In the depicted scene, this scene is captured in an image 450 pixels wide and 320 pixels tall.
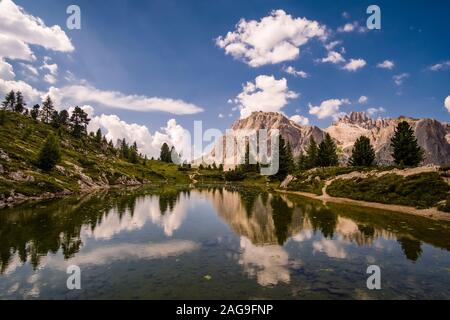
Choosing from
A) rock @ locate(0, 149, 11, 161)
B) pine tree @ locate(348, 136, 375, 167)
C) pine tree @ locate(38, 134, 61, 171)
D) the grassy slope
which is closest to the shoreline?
pine tree @ locate(348, 136, 375, 167)

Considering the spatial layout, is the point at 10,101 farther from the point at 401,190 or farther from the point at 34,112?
the point at 401,190

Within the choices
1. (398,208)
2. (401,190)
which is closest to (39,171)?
(398,208)

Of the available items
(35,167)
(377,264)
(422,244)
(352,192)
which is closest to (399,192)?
(352,192)

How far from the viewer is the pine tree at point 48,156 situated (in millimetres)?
92312

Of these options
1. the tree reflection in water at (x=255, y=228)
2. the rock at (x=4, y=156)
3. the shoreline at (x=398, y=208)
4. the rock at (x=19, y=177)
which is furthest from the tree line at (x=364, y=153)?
the rock at (x=4, y=156)

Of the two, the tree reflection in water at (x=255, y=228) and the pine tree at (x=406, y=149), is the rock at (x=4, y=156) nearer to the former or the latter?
the tree reflection in water at (x=255, y=228)

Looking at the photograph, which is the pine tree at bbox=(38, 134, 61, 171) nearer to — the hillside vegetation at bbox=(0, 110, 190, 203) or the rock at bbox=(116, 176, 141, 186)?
the hillside vegetation at bbox=(0, 110, 190, 203)

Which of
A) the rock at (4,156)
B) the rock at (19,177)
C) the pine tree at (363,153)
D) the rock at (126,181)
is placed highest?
the pine tree at (363,153)

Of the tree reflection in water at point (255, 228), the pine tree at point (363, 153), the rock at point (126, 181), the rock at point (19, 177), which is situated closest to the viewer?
the tree reflection in water at point (255, 228)

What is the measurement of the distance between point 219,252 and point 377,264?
13678 millimetres

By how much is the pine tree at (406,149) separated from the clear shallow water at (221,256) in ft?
165

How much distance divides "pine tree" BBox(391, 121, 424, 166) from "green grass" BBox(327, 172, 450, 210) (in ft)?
79.5

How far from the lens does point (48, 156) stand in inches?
3656

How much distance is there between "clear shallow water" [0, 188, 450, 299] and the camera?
1897cm
